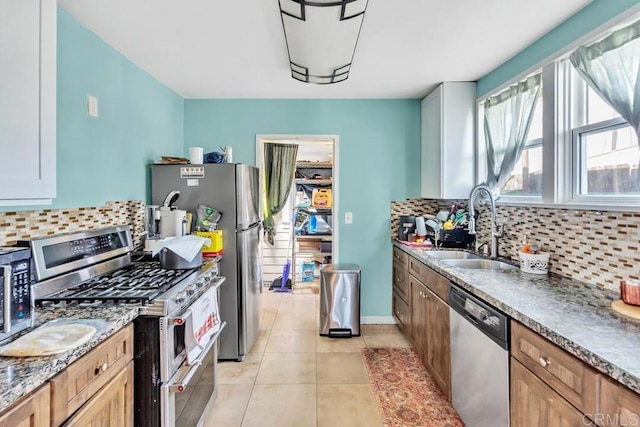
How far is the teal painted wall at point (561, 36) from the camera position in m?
1.54

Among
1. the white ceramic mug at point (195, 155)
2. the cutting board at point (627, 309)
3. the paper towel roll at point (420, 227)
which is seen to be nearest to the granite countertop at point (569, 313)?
the cutting board at point (627, 309)

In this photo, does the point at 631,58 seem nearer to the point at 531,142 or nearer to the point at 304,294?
the point at 531,142

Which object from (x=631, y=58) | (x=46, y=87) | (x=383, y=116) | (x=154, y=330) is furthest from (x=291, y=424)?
(x=383, y=116)

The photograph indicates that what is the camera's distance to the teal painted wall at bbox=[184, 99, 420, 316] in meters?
3.30

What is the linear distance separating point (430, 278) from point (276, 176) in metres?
2.99

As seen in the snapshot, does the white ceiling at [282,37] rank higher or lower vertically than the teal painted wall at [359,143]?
higher

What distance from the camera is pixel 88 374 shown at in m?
1.03

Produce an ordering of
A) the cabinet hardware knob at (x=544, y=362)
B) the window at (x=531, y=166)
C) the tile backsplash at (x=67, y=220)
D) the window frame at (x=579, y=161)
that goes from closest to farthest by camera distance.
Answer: the cabinet hardware knob at (x=544, y=362), the tile backsplash at (x=67, y=220), the window frame at (x=579, y=161), the window at (x=531, y=166)

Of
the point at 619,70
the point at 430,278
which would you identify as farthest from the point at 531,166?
the point at 430,278

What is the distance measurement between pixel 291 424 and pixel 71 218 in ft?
5.92

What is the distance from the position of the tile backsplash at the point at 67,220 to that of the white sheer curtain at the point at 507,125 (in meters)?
2.92

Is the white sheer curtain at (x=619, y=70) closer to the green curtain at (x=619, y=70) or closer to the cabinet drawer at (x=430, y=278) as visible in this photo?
the green curtain at (x=619, y=70)

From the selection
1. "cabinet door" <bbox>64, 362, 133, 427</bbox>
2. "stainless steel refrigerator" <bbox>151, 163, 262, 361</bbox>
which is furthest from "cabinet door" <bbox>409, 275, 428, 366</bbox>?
"cabinet door" <bbox>64, 362, 133, 427</bbox>

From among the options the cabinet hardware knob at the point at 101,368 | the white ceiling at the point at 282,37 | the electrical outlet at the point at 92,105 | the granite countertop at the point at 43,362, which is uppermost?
the white ceiling at the point at 282,37
